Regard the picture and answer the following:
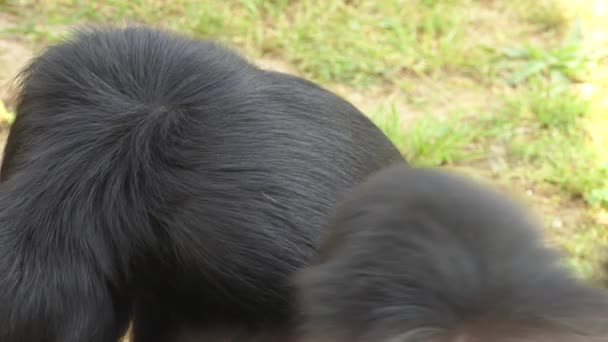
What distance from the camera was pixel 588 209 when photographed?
3.63 metres

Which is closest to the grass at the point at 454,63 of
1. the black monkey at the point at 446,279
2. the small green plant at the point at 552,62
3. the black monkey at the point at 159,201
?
the small green plant at the point at 552,62

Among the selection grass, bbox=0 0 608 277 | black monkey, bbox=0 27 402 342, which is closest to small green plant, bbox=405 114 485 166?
grass, bbox=0 0 608 277

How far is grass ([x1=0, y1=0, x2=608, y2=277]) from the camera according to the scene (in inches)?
150

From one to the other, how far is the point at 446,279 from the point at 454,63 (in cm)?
325

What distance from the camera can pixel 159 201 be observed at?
1.91m

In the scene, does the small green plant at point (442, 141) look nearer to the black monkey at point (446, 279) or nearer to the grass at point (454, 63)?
the grass at point (454, 63)

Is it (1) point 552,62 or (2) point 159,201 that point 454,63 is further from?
(2) point 159,201

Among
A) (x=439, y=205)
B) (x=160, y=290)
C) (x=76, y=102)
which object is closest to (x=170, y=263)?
(x=160, y=290)

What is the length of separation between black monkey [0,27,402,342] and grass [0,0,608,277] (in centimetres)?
168

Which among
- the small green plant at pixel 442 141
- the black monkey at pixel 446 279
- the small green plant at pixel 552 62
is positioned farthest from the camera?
the small green plant at pixel 552 62

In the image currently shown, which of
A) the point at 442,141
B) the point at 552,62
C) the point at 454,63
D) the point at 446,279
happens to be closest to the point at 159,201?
the point at 446,279

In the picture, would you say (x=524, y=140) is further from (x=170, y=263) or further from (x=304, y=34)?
(x=170, y=263)

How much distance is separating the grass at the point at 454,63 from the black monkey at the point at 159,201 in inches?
66.0

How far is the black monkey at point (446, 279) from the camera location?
1.24 metres
